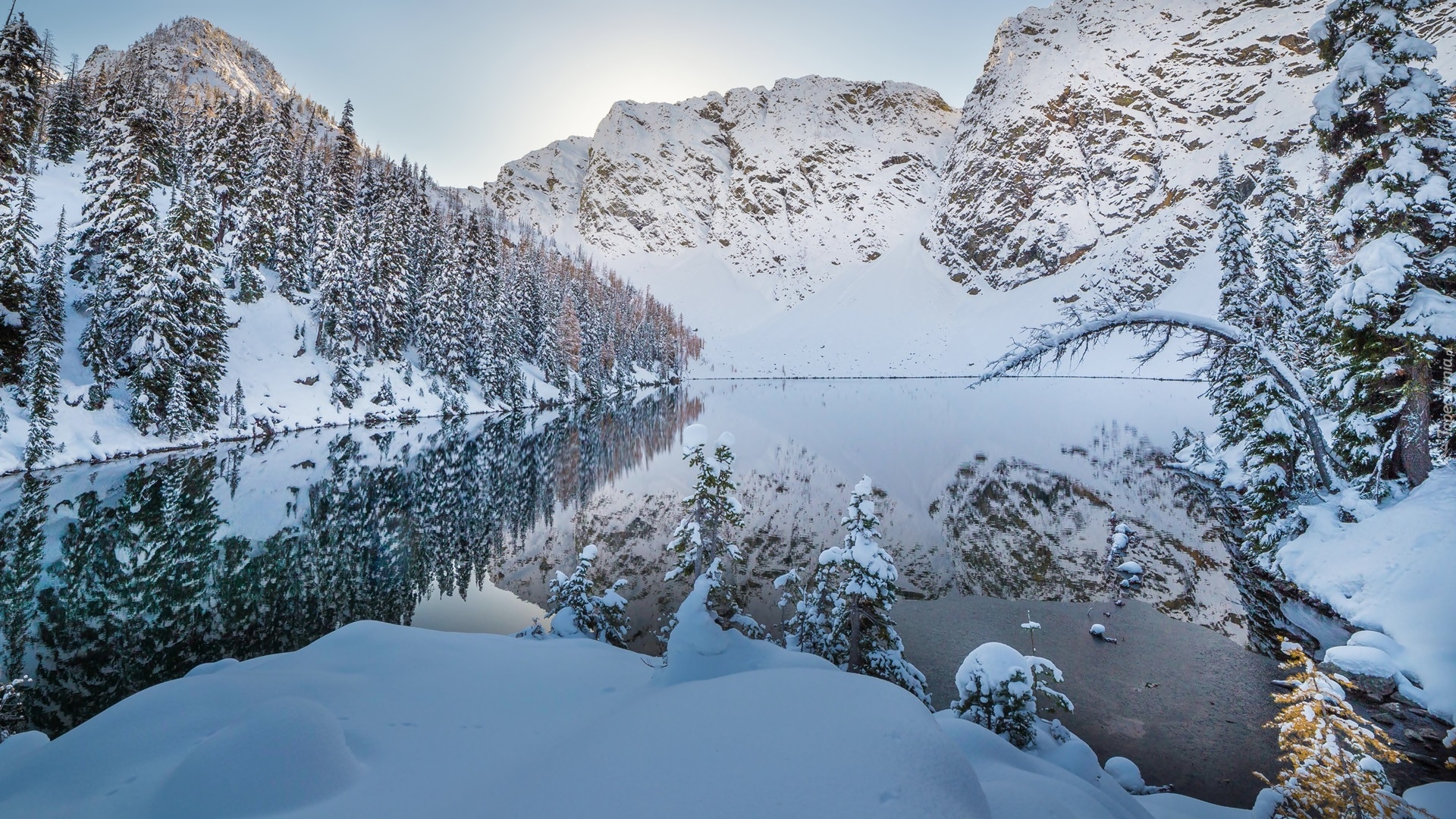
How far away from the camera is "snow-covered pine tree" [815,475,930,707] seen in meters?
8.76

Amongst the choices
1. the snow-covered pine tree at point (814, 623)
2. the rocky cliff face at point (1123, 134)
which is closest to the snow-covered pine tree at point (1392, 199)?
the snow-covered pine tree at point (814, 623)

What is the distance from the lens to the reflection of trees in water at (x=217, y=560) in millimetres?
10352

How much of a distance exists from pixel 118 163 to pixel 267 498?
27.2m

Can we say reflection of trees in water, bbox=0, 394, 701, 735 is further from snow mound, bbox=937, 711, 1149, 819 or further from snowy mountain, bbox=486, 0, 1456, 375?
snowy mountain, bbox=486, 0, 1456, 375

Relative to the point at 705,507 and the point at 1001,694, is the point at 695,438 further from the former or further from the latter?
the point at 1001,694

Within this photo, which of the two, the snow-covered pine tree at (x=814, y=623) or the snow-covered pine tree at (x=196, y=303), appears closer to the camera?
the snow-covered pine tree at (x=814, y=623)

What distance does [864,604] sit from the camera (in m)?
9.15

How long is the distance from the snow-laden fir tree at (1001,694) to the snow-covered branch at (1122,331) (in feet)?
13.0

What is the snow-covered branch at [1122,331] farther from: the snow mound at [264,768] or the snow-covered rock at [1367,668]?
the snow-covered rock at [1367,668]

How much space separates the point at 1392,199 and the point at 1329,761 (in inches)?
509

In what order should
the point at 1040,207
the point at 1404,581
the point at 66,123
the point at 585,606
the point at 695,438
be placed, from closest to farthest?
the point at 1404,581
the point at 585,606
the point at 695,438
the point at 66,123
the point at 1040,207

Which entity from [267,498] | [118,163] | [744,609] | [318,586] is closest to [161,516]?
[267,498]

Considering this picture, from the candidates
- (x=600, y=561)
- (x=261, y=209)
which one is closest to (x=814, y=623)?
(x=600, y=561)

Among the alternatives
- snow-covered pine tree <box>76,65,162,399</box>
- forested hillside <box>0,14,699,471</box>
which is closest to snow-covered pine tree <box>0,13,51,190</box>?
forested hillside <box>0,14,699,471</box>
